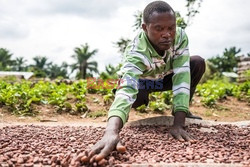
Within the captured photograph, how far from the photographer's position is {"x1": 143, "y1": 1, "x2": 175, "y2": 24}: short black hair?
7.48 ft

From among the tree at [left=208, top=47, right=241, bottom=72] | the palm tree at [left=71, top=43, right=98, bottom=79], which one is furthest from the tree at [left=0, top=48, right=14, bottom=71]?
the tree at [left=208, top=47, right=241, bottom=72]

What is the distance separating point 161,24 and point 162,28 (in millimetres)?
34

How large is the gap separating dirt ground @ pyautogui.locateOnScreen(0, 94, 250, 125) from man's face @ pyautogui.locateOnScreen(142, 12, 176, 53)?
1.78 m

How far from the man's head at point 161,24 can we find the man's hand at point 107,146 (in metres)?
0.76

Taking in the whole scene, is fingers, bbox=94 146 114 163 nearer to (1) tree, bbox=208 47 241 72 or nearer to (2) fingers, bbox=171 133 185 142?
(2) fingers, bbox=171 133 185 142

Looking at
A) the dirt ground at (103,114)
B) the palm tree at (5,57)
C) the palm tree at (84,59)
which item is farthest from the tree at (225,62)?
the dirt ground at (103,114)

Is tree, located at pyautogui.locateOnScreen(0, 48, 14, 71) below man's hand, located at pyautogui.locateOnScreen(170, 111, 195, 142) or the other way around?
the other way around

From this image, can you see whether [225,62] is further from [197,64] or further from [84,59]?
[197,64]

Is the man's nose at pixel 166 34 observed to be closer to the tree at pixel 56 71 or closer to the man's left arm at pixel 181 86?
the man's left arm at pixel 181 86

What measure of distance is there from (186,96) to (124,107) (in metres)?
0.65

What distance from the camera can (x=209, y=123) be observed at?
301 centimetres

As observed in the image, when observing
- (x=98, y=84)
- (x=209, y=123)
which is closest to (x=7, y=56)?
(x=98, y=84)

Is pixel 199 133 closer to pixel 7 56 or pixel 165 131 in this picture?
pixel 165 131

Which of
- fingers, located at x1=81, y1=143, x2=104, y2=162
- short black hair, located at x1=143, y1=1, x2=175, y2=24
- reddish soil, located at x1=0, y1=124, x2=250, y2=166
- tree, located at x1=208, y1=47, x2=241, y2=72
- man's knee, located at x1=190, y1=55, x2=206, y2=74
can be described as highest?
tree, located at x1=208, y1=47, x2=241, y2=72
